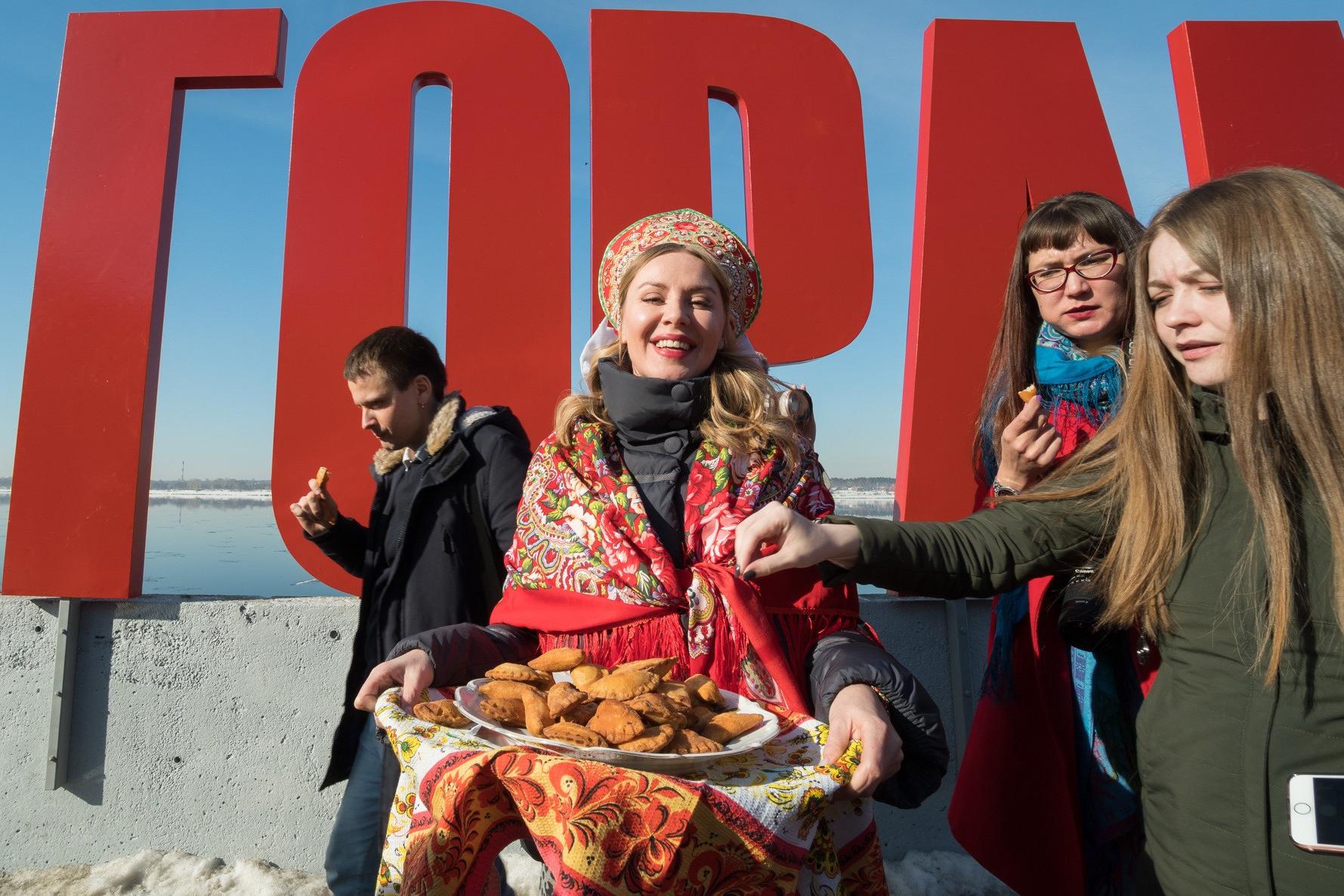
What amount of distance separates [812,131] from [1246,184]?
2.67m

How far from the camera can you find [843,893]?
1.31m

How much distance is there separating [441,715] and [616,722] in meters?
0.28

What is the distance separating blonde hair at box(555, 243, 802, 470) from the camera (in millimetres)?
1664

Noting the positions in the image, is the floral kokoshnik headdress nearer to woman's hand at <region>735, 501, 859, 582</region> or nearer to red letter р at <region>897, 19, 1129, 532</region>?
woman's hand at <region>735, 501, 859, 582</region>

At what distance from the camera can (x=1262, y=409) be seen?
3.95ft

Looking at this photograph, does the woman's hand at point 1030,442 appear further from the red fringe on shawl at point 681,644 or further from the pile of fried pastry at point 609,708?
the pile of fried pastry at point 609,708

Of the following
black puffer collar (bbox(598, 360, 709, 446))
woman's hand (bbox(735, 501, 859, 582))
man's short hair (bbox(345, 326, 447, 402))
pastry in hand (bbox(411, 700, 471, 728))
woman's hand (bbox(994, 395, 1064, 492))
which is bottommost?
pastry in hand (bbox(411, 700, 471, 728))

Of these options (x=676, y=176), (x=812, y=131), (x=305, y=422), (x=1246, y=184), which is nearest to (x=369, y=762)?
(x=305, y=422)

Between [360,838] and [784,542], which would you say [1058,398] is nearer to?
[784,542]

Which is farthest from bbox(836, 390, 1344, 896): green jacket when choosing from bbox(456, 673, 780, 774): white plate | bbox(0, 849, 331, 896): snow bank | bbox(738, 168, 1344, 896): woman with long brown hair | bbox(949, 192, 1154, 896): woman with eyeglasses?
bbox(0, 849, 331, 896): snow bank

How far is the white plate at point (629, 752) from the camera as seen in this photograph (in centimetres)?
107

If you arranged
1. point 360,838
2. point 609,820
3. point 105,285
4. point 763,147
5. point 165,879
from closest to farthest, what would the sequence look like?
point 609,820 → point 360,838 → point 165,879 → point 105,285 → point 763,147

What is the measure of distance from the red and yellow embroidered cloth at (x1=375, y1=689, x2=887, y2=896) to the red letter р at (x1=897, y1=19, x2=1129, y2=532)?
91.9 inches

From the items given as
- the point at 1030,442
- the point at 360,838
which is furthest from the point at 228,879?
the point at 1030,442
